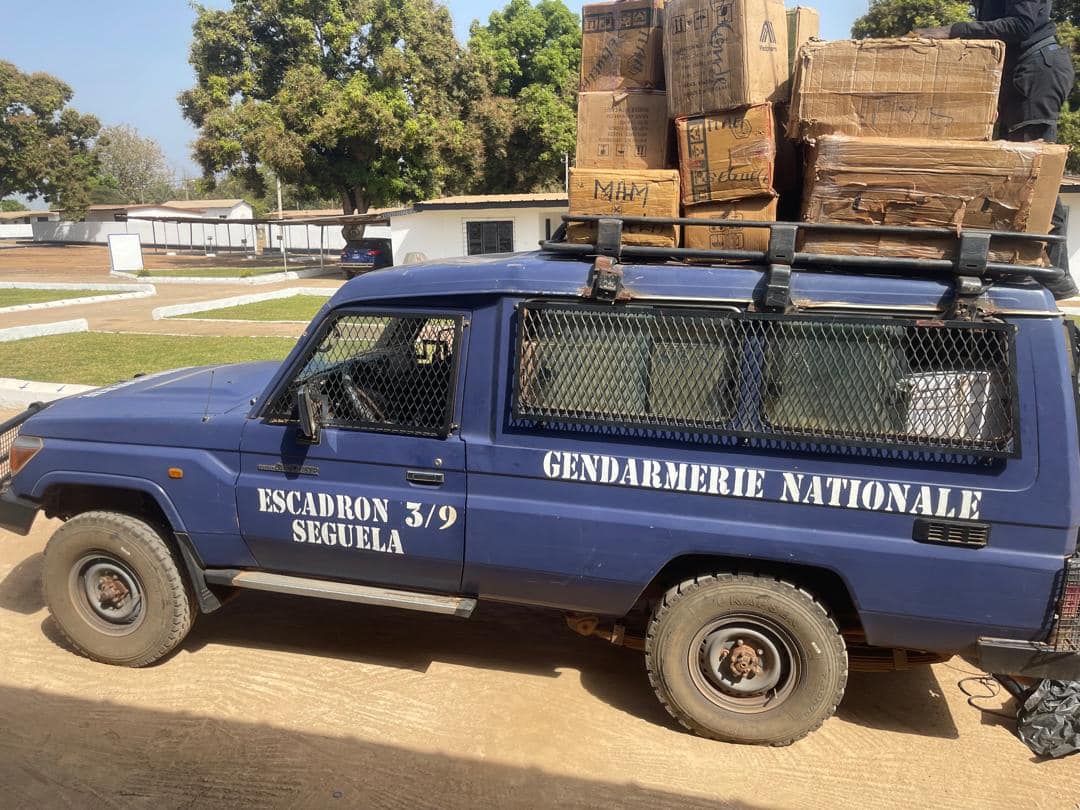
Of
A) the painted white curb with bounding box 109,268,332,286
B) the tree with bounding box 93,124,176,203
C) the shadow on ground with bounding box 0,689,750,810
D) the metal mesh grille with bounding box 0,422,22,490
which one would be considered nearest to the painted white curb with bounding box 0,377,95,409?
the metal mesh grille with bounding box 0,422,22,490

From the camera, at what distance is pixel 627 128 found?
3631 millimetres

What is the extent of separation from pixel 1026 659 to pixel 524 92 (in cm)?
3430

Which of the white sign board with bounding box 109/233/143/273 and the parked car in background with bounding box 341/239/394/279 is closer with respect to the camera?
the parked car in background with bounding box 341/239/394/279

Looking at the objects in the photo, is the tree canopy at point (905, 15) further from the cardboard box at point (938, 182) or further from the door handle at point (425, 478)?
the door handle at point (425, 478)

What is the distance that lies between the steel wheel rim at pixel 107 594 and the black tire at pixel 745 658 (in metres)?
2.45

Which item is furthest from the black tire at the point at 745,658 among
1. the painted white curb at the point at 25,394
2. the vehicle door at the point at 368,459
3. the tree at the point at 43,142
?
the tree at the point at 43,142

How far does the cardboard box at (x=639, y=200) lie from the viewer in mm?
3338

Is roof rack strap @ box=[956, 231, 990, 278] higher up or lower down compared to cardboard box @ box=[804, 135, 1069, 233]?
lower down

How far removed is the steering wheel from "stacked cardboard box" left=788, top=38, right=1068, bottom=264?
192cm

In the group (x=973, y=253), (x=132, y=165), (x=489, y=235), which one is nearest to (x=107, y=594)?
(x=973, y=253)

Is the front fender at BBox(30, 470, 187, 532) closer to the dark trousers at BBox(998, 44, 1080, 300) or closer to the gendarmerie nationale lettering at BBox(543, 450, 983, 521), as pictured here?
the gendarmerie nationale lettering at BBox(543, 450, 983, 521)

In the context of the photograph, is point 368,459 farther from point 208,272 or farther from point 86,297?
point 208,272

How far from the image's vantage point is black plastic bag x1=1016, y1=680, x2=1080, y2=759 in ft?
10.5

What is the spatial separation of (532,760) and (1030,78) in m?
3.93
